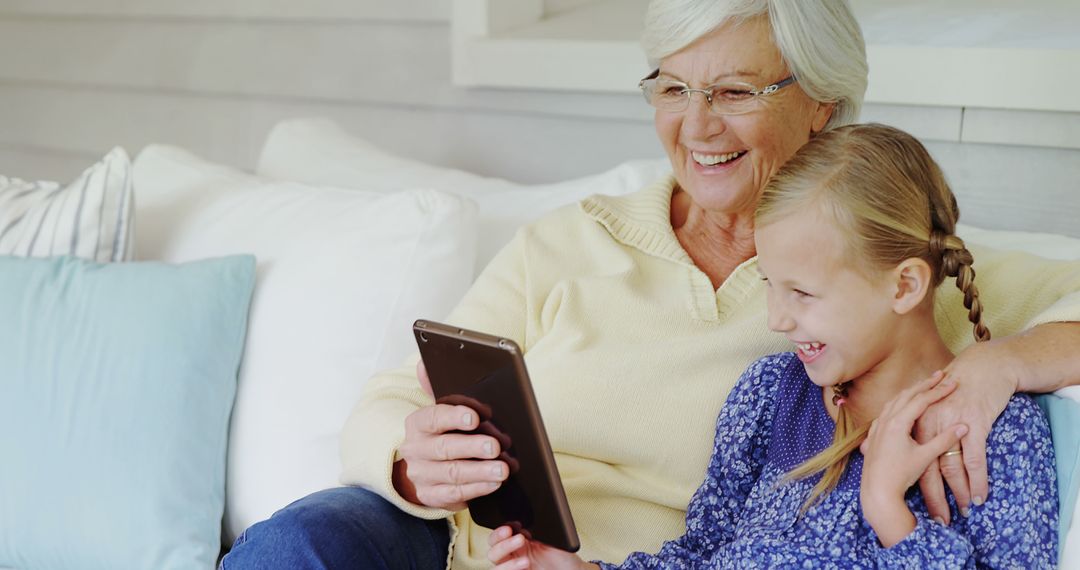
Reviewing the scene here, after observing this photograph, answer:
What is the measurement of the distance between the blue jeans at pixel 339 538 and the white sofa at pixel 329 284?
0.97 ft

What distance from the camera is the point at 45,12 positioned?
11.0 feet

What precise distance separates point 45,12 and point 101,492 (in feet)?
6.82

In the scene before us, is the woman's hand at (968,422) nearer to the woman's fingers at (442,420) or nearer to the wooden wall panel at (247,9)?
the woman's fingers at (442,420)

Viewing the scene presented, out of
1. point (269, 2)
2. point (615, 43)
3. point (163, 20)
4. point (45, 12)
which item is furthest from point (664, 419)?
point (45, 12)

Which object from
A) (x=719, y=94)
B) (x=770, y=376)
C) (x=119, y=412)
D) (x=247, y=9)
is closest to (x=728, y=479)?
(x=770, y=376)

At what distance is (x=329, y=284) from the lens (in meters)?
1.82

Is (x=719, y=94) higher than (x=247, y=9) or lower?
higher

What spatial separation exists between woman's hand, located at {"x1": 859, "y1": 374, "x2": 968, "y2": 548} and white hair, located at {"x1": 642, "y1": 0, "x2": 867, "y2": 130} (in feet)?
1.52

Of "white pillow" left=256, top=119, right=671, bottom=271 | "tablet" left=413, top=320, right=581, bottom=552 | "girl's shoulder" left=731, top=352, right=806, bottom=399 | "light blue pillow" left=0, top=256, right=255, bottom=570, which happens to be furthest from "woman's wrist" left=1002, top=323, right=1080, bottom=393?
"light blue pillow" left=0, top=256, right=255, bottom=570

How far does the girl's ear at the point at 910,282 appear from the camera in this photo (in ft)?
4.11

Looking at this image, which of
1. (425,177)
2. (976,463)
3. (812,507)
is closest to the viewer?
(976,463)

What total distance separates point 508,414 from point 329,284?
2.14 feet

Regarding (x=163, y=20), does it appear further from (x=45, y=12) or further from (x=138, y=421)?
(x=138, y=421)

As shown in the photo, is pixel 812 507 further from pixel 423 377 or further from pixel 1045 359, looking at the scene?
pixel 423 377
